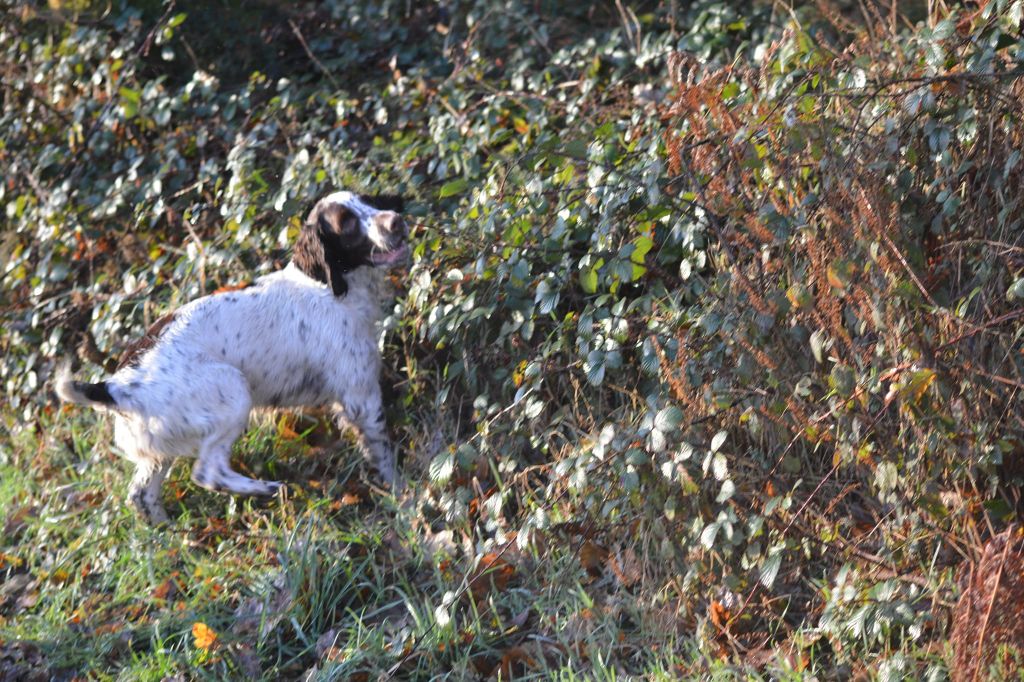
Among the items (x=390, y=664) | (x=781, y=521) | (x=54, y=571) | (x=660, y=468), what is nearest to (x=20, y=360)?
(x=54, y=571)

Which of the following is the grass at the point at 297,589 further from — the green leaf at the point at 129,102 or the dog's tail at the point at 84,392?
the green leaf at the point at 129,102

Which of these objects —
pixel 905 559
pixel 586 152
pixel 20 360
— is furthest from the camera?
pixel 20 360

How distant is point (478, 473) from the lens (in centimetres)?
474

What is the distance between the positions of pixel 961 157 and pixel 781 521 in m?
1.36

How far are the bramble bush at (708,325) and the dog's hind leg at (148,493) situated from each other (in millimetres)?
1029

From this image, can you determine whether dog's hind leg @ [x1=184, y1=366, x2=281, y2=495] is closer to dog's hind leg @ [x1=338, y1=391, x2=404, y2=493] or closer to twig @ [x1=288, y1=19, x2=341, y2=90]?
dog's hind leg @ [x1=338, y1=391, x2=404, y2=493]

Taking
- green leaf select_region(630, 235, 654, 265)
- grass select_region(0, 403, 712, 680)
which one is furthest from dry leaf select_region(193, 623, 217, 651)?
green leaf select_region(630, 235, 654, 265)

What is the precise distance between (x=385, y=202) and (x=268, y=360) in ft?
2.79

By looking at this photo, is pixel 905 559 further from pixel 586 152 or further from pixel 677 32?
pixel 677 32

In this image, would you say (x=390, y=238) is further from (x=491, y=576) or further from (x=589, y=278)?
(x=491, y=576)

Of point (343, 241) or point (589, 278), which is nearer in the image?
point (589, 278)

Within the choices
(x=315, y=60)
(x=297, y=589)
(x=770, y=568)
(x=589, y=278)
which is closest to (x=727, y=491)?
(x=770, y=568)

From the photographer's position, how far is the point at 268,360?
16.9ft

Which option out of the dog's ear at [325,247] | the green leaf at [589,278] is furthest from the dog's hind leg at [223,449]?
the green leaf at [589,278]
